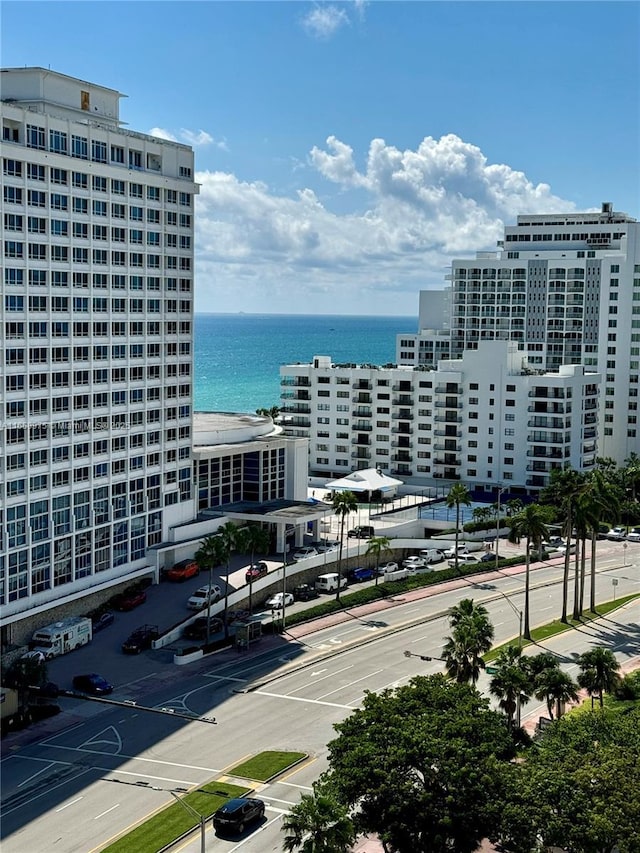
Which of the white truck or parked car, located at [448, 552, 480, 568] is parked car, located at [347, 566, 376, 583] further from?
the white truck

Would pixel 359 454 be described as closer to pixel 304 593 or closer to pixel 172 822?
pixel 304 593

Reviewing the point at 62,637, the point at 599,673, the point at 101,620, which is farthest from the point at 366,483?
the point at 599,673

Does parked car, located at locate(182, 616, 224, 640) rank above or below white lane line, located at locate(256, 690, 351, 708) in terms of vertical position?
above

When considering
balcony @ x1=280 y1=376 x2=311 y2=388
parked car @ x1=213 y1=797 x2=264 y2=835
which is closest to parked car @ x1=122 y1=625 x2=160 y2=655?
parked car @ x1=213 y1=797 x2=264 y2=835

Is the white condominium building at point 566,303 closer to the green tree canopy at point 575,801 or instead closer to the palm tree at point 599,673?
the palm tree at point 599,673

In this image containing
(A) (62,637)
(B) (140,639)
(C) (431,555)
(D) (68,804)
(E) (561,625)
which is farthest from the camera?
(C) (431,555)

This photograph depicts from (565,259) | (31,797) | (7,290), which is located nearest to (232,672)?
(31,797)
